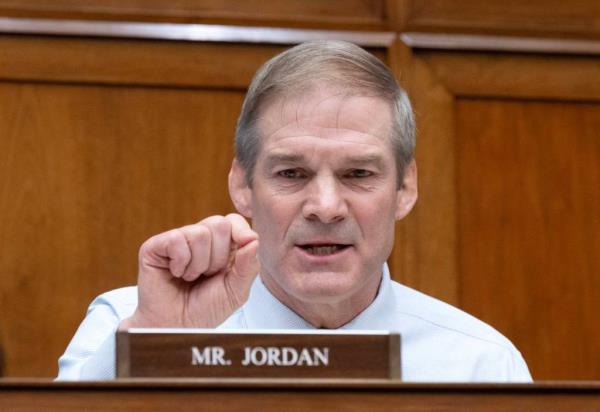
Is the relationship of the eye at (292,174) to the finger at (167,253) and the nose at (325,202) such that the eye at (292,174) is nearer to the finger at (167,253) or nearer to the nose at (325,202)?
the nose at (325,202)

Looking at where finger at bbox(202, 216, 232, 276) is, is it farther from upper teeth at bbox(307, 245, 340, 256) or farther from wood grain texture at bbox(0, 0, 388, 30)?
wood grain texture at bbox(0, 0, 388, 30)

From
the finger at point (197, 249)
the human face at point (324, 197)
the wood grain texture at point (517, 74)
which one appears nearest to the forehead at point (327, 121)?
the human face at point (324, 197)

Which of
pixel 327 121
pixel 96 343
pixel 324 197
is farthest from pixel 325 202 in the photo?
pixel 96 343

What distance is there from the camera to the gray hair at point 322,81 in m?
1.70

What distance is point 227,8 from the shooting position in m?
2.54

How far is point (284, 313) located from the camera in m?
1.70

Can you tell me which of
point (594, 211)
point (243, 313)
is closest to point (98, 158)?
point (243, 313)

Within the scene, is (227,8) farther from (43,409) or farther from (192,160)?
(43,409)

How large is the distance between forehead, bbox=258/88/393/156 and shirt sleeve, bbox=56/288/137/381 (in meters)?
0.32

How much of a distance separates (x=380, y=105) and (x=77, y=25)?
99 centimetres

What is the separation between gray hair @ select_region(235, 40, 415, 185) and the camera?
170 centimetres

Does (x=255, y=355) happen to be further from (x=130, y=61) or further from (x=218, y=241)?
(x=130, y=61)

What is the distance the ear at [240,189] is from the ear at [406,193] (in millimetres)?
209

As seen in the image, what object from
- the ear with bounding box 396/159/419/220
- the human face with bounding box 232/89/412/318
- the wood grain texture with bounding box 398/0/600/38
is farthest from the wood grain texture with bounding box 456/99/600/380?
the human face with bounding box 232/89/412/318
